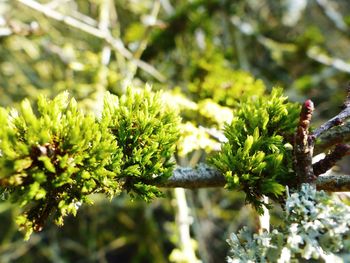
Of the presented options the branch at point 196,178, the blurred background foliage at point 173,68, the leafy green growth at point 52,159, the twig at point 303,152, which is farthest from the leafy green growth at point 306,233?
the blurred background foliage at point 173,68

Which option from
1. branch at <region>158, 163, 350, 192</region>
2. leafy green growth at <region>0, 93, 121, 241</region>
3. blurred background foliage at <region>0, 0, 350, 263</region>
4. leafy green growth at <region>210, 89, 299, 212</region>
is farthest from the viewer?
blurred background foliage at <region>0, 0, 350, 263</region>

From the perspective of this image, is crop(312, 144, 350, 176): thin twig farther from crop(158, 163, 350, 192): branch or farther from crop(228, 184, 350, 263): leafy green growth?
crop(158, 163, 350, 192): branch

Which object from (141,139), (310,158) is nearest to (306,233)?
(310,158)

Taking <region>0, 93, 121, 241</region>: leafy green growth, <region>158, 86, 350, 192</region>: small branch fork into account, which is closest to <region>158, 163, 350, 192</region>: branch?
<region>158, 86, 350, 192</region>: small branch fork

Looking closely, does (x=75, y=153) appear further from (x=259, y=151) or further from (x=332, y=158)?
(x=332, y=158)

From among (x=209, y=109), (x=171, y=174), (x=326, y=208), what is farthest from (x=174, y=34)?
(x=326, y=208)

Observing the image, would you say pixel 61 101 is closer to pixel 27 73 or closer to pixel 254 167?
pixel 254 167
